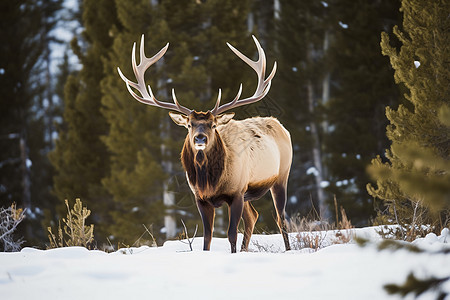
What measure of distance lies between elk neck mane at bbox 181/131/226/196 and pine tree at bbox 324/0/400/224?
9219 millimetres

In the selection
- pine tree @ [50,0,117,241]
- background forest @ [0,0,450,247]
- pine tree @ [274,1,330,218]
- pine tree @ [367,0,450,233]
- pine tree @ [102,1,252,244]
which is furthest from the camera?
pine tree @ [274,1,330,218]

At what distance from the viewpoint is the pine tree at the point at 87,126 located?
15492 mm

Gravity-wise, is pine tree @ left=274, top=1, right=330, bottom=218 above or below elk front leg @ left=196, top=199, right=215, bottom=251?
above

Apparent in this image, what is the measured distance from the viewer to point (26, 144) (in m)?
18.3

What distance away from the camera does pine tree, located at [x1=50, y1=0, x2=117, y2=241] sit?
15.5m

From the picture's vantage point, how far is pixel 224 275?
4016 mm

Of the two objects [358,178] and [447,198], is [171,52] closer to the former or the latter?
[358,178]

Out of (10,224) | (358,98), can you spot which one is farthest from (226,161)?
(358,98)

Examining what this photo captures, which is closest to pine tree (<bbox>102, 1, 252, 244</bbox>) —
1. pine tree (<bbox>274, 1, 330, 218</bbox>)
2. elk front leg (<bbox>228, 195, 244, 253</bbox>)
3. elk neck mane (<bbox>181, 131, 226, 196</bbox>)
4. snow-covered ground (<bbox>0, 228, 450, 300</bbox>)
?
pine tree (<bbox>274, 1, 330, 218</bbox>)

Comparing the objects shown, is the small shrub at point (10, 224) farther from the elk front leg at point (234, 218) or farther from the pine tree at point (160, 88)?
the pine tree at point (160, 88)

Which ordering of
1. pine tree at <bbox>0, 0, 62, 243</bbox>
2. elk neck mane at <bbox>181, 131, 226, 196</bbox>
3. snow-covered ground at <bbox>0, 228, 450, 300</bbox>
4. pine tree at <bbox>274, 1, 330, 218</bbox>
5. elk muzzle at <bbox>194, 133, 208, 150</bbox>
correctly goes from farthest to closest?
pine tree at <bbox>0, 0, 62, 243</bbox>
pine tree at <bbox>274, 1, 330, 218</bbox>
elk neck mane at <bbox>181, 131, 226, 196</bbox>
elk muzzle at <bbox>194, 133, 208, 150</bbox>
snow-covered ground at <bbox>0, 228, 450, 300</bbox>

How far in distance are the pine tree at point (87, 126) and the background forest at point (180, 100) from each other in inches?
1.3

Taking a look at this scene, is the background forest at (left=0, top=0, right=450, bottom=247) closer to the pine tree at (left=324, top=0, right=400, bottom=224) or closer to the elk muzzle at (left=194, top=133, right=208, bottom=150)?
the pine tree at (left=324, top=0, right=400, bottom=224)

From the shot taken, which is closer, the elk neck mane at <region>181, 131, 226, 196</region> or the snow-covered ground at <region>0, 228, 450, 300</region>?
the snow-covered ground at <region>0, 228, 450, 300</region>
